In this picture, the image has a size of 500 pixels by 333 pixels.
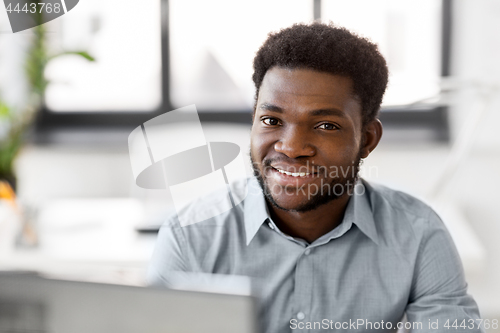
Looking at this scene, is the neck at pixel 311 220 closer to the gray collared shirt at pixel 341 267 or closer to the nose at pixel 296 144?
the gray collared shirt at pixel 341 267

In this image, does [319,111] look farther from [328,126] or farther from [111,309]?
[111,309]

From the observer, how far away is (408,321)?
102 cm

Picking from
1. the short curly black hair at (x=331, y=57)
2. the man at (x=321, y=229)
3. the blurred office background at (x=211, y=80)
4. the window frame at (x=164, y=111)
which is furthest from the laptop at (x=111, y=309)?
the window frame at (x=164, y=111)

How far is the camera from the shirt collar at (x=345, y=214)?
3.37ft

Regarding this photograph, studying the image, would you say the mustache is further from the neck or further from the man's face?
the neck

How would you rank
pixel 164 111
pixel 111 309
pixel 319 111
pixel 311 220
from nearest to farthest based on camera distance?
pixel 111 309 < pixel 319 111 < pixel 311 220 < pixel 164 111

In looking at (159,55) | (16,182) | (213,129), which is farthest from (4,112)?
(213,129)

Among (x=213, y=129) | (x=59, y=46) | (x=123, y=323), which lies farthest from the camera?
(x=59, y=46)

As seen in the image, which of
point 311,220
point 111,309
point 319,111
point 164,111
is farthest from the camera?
point 164,111

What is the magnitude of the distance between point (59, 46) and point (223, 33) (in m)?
0.84

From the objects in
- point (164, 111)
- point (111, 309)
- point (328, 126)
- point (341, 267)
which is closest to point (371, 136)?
point (328, 126)

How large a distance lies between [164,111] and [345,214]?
6.59 feet

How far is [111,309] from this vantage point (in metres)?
0.43

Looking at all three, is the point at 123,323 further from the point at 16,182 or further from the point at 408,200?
the point at 16,182
